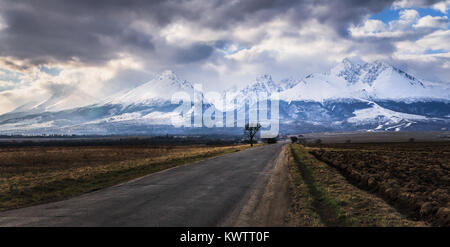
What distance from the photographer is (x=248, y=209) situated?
11195 mm

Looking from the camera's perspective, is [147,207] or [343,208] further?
[343,208]

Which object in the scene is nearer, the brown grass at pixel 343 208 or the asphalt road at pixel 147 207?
the asphalt road at pixel 147 207

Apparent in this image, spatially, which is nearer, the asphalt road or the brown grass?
the asphalt road

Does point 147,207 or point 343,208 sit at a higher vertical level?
point 147,207
